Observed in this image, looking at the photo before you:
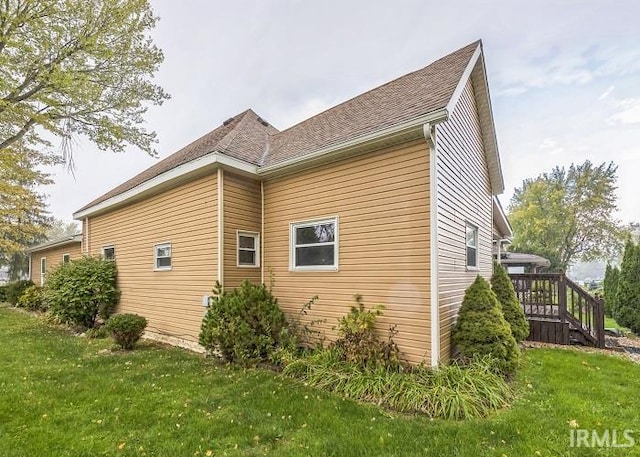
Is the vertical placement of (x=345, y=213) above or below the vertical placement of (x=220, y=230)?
above

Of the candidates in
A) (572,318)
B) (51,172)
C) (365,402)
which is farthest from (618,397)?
(51,172)

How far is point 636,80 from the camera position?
10453mm

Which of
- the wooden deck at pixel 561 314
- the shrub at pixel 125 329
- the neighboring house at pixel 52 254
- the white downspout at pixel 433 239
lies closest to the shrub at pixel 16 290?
the neighboring house at pixel 52 254

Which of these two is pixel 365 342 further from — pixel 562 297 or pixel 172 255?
pixel 562 297

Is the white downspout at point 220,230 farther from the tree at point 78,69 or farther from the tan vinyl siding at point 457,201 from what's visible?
the tree at point 78,69

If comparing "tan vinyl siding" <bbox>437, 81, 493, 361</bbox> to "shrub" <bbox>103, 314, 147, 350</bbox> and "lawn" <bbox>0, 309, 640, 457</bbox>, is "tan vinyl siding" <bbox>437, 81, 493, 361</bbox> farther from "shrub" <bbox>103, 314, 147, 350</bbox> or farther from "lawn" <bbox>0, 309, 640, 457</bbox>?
"shrub" <bbox>103, 314, 147, 350</bbox>

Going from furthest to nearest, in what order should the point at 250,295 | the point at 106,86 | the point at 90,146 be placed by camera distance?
1. the point at 90,146
2. the point at 106,86
3. the point at 250,295

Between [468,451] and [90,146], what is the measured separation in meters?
13.3

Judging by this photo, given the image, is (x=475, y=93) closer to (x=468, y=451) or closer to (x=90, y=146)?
(x=468, y=451)

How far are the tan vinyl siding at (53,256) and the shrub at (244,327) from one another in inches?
474

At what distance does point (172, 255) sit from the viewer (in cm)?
838

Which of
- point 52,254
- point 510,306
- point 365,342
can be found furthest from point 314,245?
point 52,254

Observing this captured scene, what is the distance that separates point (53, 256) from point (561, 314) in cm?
2322

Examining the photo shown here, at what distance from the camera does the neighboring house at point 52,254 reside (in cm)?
1544
